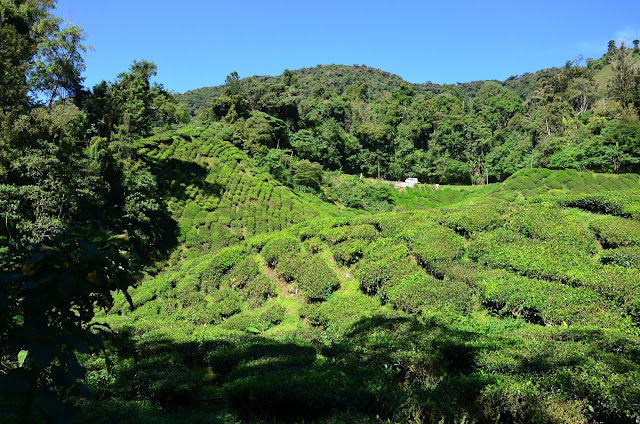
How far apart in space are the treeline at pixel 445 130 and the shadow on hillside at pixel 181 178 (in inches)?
282

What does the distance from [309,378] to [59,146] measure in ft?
58.7

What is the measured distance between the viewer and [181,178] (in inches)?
1091

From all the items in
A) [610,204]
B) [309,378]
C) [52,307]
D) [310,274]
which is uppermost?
[52,307]

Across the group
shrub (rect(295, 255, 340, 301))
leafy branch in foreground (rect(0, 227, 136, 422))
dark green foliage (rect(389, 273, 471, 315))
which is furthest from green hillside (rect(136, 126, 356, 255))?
leafy branch in foreground (rect(0, 227, 136, 422))

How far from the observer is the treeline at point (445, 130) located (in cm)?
3506

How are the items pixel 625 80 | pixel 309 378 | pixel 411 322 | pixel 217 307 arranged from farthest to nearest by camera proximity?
pixel 625 80, pixel 217 307, pixel 411 322, pixel 309 378

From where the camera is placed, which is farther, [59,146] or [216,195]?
[216,195]

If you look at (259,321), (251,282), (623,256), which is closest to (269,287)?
(251,282)

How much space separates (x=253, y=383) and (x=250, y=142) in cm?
3458

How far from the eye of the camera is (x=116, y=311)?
14.6m

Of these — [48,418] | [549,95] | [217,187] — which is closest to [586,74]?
[549,95]

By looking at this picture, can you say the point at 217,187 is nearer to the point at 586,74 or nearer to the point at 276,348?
the point at 276,348

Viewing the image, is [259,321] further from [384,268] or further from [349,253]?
[384,268]

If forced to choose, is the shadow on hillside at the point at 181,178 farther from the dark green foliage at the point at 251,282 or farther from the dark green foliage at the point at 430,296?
the dark green foliage at the point at 430,296
